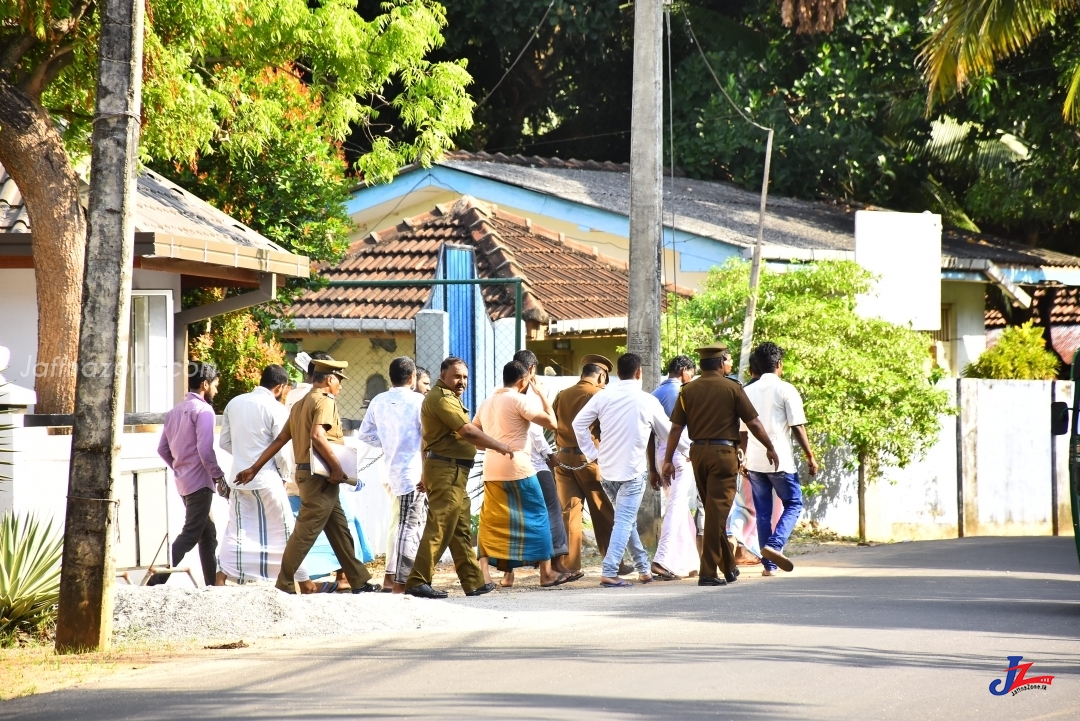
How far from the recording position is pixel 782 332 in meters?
15.2

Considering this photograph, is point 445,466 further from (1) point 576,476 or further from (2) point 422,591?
(1) point 576,476

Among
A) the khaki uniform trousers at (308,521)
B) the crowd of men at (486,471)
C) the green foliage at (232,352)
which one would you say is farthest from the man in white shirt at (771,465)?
the green foliage at (232,352)

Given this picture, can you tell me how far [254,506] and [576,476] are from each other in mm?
2728

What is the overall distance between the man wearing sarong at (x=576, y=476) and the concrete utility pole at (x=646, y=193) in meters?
0.77

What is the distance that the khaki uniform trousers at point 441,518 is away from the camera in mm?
9969

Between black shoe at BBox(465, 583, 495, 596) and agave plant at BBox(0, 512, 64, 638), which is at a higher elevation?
agave plant at BBox(0, 512, 64, 638)

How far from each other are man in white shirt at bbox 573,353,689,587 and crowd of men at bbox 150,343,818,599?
0.04ft

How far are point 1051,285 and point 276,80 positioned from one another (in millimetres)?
14295

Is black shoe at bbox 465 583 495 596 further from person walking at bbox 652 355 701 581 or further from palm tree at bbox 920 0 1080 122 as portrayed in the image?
palm tree at bbox 920 0 1080 122

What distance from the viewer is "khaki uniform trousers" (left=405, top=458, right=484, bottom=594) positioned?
9.97 meters

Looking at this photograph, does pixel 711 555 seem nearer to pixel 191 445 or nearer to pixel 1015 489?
pixel 191 445

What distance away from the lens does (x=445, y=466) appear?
10.1 metres

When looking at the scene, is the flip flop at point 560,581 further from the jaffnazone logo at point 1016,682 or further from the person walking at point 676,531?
the jaffnazone logo at point 1016,682

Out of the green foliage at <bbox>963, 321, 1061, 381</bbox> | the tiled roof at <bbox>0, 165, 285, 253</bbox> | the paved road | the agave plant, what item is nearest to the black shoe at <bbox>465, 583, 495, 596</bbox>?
the paved road
